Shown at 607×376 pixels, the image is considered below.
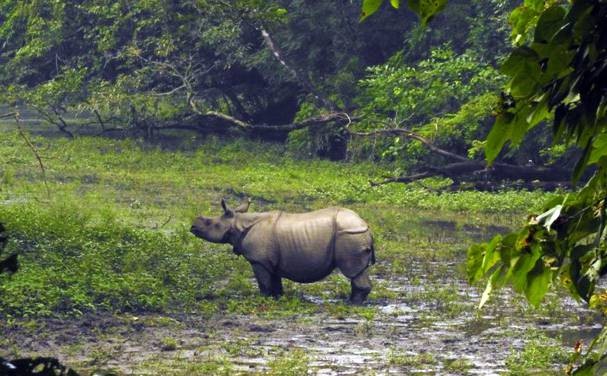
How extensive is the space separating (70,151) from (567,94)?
22506 mm

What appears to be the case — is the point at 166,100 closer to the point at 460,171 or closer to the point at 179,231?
the point at 460,171

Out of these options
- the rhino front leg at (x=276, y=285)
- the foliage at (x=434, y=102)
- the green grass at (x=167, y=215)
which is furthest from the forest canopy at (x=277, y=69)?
the rhino front leg at (x=276, y=285)

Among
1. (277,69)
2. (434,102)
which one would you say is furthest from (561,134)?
(277,69)

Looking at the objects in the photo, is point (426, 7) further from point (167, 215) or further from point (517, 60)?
point (167, 215)

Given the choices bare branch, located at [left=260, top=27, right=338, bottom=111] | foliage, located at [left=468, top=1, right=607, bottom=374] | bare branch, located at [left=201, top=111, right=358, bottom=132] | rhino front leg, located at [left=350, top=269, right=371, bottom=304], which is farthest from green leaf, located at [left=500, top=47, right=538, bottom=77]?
bare branch, located at [left=260, top=27, right=338, bottom=111]

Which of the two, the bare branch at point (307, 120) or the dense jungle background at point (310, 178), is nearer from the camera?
the dense jungle background at point (310, 178)

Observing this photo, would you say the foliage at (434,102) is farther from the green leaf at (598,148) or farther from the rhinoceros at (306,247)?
the green leaf at (598,148)

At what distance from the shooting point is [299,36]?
84.0 ft

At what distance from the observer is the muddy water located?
10188 millimetres

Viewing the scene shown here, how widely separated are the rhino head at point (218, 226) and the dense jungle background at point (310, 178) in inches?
15.9

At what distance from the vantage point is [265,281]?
43.7ft

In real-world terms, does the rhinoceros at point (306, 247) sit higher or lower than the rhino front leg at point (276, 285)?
higher

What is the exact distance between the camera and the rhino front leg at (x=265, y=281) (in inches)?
523

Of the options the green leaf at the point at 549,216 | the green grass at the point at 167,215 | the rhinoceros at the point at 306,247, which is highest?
the green leaf at the point at 549,216
